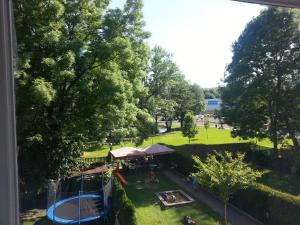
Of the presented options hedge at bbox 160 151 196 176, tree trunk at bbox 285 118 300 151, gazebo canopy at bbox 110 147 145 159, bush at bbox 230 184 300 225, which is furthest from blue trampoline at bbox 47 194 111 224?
tree trunk at bbox 285 118 300 151

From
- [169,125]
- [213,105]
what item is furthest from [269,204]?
[169,125]

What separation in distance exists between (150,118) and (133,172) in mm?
403

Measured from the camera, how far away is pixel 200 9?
1.76m

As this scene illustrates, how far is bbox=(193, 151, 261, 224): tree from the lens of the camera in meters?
1.89

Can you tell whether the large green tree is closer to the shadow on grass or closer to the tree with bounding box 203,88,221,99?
the shadow on grass

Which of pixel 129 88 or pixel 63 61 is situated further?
pixel 129 88

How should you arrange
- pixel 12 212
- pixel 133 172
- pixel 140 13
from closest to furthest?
1. pixel 12 212
2. pixel 140 13
3. pixel 133 172

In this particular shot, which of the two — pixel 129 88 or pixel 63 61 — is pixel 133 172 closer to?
pixel 129 88

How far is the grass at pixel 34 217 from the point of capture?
1.18 meters

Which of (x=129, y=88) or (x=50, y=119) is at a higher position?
(x=129, y=88)

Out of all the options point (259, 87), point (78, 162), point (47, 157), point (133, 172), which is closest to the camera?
point (47, 157)

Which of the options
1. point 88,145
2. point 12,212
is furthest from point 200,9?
point 12,212

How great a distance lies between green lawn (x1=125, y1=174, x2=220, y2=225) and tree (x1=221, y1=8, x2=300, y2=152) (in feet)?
1.92

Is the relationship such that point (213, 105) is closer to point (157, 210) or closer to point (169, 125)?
point (169, 125)
